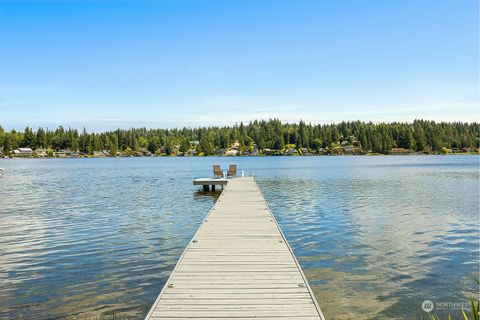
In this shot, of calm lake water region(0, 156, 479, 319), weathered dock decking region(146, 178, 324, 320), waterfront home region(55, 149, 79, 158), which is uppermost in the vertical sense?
waterfront home region(55, 149, 79, 158)

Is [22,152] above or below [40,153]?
above

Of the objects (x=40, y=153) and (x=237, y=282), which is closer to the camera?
(x=237, y=282)

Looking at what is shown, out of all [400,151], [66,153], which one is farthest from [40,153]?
[400,151]

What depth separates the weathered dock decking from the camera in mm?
6551

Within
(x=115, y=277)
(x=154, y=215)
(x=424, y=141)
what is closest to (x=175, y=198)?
(x=154, y=215)

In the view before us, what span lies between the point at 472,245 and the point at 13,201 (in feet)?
99.1

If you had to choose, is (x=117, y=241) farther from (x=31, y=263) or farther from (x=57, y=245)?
(x=31, y=263)

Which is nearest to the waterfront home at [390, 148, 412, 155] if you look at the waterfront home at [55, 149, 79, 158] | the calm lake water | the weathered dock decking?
the waterfront home at [55, 149, 79, 158]

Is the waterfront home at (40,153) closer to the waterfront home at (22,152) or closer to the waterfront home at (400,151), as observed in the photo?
the waterfront home at (22,152)

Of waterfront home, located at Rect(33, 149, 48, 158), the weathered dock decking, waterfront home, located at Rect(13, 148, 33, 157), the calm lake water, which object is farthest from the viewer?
waterfront home, located at Rect(33, 149, 48, 158)

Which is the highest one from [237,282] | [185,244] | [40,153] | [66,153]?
[40,153]

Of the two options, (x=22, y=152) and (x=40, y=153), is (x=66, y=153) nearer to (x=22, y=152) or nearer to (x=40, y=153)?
(x=40, y=153)

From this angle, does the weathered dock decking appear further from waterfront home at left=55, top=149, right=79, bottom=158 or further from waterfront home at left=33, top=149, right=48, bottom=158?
waterfront home at left=33, top=149, right=48, bottom=158

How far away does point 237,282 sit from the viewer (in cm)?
795
